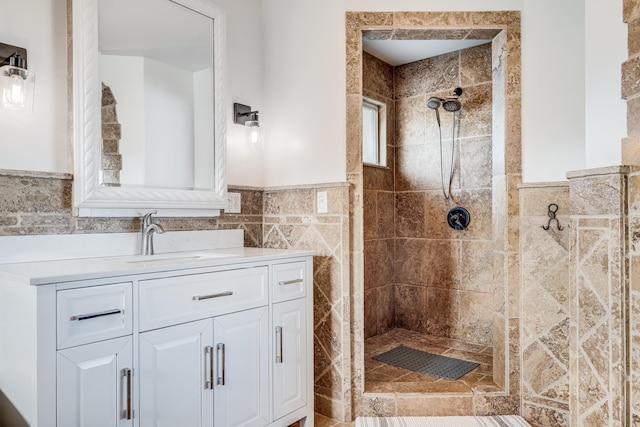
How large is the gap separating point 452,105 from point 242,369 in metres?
2.46

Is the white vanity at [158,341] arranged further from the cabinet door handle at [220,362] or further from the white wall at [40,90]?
the white wall at [40,90]

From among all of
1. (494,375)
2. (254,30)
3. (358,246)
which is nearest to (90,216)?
(358,246)

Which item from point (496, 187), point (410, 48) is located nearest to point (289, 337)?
point (496, 187)

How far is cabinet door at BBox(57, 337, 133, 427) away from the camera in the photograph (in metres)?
1.21

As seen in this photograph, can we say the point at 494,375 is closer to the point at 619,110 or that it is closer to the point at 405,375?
the point at 405,375

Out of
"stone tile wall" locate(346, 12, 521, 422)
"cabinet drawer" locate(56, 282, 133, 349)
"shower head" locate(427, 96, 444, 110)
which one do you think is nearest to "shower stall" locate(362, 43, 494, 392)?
"shower head" locate(427, 96, 444, 110)

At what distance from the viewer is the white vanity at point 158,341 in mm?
1206

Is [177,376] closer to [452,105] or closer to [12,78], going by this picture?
[12,78]

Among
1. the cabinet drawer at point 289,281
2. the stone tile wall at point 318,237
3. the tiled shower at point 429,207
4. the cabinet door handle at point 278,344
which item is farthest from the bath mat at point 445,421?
the tiled shower at point 429,207

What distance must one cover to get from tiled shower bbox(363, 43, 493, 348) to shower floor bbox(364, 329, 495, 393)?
12 cm

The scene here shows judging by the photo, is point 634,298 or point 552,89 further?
point 552,89

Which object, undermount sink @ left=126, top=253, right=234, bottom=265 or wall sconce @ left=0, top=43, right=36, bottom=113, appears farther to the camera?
undermount sink @ left=126, top=253, right=234, bottom=265

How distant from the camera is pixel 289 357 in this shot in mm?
1945

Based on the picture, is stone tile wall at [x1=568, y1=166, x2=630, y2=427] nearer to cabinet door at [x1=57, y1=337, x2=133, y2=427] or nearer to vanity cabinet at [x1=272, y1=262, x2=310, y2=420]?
vanity cabinet at [x1=272, y1=262, x2=310, y2=420]
